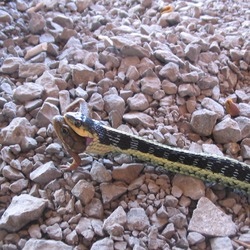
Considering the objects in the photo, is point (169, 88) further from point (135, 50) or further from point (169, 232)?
point (169, 232)

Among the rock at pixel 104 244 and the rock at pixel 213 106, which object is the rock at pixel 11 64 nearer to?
the rock at pixel 213 106

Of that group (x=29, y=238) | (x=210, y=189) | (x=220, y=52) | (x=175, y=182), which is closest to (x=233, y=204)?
(x=210, y=189)

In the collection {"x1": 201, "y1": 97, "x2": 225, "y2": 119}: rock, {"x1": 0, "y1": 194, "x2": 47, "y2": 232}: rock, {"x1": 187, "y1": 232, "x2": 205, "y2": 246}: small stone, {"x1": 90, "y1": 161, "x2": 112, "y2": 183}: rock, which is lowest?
{"x1": 187, "y1": 232, "x2": 205, "y2": 246}: small stone

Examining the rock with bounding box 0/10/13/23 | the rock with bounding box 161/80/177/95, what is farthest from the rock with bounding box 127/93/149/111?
the rock with bounding box 0/10/13/23

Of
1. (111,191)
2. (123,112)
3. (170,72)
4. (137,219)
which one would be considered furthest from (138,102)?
(137,219)

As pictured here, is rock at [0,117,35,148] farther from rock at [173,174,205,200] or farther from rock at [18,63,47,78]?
rock at [173,174,205,200]

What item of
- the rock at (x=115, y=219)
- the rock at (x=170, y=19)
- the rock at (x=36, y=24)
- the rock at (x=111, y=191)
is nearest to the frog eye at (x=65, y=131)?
the rock at (x=111, y=191)
